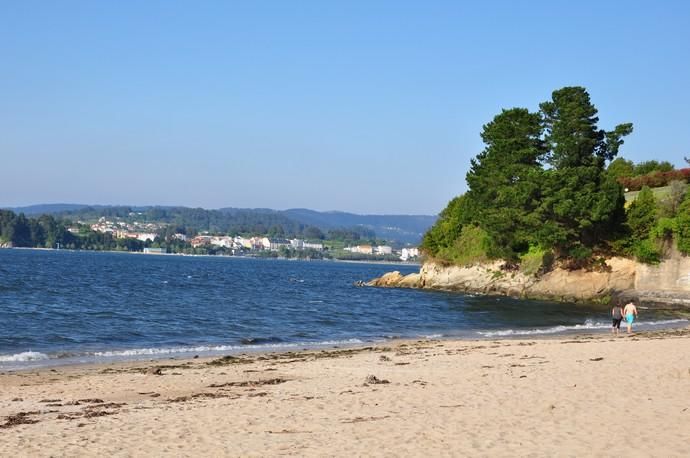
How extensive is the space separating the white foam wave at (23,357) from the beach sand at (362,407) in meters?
2.76

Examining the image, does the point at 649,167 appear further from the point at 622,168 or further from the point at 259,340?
the point at 259,340

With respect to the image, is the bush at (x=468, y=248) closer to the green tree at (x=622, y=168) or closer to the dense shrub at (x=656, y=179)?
the dense shrub at (x=656, y=179)

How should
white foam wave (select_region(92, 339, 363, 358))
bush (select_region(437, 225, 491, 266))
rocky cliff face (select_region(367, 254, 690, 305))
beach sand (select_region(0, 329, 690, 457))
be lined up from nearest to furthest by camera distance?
1. beach sand (select_region(0, 329, 690, 457))
2. white foam wave (select_region(92, 339, 363, 358))
3. rocky cliff face (select_region(367, 254, 690, 305))
4. bush (select_region(437, 225, 491, 266))

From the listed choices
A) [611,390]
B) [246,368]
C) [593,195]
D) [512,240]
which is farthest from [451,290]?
Answer: [611,390]

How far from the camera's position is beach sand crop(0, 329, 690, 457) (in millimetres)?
11609

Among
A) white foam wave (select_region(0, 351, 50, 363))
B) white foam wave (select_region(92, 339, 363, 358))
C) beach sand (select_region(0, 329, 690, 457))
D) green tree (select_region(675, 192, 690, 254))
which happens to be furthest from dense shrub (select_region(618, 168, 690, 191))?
white foam wave (select_region(0, 351, 50, 363))

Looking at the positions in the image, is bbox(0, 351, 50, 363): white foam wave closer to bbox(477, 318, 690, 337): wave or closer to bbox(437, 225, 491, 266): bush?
bbox(477, 318, 690, 337): wave

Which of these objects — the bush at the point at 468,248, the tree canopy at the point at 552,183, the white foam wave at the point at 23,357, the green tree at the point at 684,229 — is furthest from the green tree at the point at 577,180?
the white foam wave at the point at 23,357

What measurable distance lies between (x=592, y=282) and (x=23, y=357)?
46.3m

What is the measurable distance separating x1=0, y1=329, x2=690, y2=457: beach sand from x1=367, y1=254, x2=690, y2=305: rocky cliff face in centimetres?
3544

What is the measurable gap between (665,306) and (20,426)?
4906 cm

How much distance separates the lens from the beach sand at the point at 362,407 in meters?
11.6

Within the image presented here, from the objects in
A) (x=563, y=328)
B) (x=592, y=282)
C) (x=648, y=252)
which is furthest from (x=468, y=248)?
(x=563, y=328)

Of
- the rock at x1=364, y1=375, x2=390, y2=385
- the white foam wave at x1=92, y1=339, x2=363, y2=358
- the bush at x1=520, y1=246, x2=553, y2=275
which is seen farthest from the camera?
the bush at x1=520, y1=246, x2=553, y2=275
